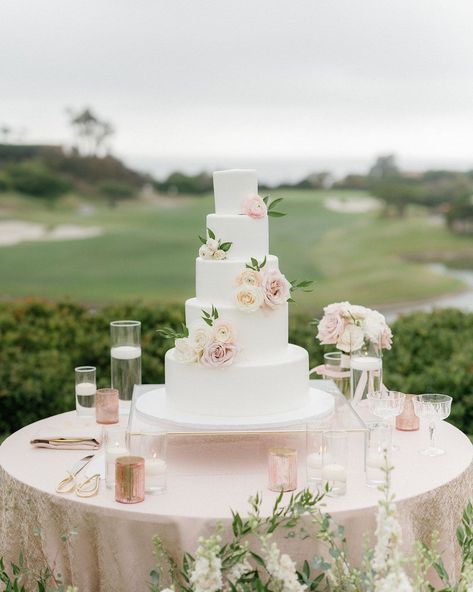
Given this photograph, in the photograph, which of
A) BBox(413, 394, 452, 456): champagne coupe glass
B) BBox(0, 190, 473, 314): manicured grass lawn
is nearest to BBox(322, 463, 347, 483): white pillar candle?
BBox(413, 394, 452, 456): champagne coupe glass

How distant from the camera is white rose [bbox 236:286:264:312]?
123 inches

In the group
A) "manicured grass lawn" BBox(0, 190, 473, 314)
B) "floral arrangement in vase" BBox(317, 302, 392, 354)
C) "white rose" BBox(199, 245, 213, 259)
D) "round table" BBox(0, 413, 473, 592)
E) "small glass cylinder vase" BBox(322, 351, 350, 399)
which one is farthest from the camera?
"manicured grass lawn" BBox(0, 190, 473, 314)

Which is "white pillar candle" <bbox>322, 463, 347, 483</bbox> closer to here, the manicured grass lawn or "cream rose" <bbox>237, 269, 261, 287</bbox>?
"cream rose" <bbox>237, 269, 261, 287</bbox>

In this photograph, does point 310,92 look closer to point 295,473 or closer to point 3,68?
point 3,68

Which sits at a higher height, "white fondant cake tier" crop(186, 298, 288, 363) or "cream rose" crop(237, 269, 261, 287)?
"cream rose" crop(237, 269, 261, 287)

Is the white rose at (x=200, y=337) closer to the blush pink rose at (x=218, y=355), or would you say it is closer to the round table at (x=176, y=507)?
the blush pink rose at (x=218, y=355)

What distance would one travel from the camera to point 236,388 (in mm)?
3098

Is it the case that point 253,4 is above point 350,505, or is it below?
above

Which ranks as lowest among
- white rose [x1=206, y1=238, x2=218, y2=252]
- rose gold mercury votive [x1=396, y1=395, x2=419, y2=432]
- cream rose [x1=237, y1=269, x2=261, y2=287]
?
rose gold mercury votive [x1=396, y1=395, x2=419, y2=432]

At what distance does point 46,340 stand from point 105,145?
5.90m

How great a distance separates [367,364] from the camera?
11.6 ft

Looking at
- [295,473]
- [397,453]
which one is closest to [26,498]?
[295,473]

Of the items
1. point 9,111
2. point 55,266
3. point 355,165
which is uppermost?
point 9,111

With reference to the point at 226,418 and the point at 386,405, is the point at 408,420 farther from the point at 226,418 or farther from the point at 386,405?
the point at 226,418
